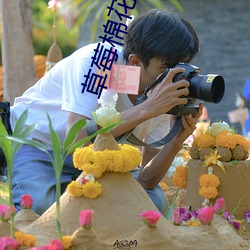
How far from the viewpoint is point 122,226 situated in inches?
82.0

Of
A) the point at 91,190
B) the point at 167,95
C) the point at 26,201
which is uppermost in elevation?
the point at 167,95

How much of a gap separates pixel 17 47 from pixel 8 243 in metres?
4.28

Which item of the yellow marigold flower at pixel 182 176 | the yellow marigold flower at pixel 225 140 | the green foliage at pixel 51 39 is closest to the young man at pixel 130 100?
the yellow marigold flower at pixel 182 176

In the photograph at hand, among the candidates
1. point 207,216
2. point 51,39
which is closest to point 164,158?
point 207,216

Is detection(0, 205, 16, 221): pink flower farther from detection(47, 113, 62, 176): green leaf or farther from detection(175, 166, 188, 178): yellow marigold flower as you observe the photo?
detection(175, 166, 188, 178): yellow marigold flower

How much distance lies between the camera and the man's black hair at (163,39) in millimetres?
2805

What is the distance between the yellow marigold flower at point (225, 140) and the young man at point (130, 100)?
254 mm

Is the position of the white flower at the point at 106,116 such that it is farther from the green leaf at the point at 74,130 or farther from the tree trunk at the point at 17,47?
the tree trunk at the point at 17,47

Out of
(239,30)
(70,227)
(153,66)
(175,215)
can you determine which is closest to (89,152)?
(70,227)

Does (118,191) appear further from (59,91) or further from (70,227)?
(59,91)

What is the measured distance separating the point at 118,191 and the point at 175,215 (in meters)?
0.31

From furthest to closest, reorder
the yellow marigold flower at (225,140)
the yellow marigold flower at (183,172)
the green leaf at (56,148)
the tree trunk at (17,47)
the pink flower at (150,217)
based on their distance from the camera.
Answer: the tree trunk at (17,47)
the yellow marigold flower at (183,172)
the yellow marigold flower at (225,140)
the pink flower at (150,217)
the green leaf at (56,148)

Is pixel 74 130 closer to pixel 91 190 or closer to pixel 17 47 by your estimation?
pixel 91 190

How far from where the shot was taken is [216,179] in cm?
312
